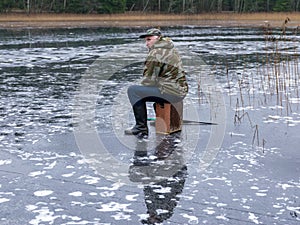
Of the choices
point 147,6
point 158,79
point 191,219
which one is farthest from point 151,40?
point 147,6

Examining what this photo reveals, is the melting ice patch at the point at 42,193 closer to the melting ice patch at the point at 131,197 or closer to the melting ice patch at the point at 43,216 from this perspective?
the melting ice patch at the point at 43,216

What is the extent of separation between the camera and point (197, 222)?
463 centimetres

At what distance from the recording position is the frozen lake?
4906 mm

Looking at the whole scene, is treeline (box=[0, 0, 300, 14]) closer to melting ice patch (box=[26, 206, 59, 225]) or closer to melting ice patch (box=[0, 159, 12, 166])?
melting ice patch (box=[0, 159, 12, 166])

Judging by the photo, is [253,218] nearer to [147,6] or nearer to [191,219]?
[191,219]

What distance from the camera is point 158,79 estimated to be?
7520 millimetres

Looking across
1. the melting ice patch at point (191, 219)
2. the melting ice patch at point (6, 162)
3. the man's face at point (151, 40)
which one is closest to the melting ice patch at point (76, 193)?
the melting ice patch at point (191, 219)

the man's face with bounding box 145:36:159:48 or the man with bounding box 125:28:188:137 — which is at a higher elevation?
the man's face with bounding box 145:36:159:48

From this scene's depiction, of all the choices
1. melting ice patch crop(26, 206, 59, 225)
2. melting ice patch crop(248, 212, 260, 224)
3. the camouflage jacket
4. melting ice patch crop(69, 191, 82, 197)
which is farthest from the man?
melting ice patch crop(248, 212, 260, 224)

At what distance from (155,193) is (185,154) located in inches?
59.9

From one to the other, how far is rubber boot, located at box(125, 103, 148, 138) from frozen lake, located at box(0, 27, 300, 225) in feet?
0.60

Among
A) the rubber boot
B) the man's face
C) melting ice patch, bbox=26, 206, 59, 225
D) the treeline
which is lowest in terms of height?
melting ice patch, bbox=26, 206, 59, 225

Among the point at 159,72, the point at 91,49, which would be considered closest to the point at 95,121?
the point at 159,72

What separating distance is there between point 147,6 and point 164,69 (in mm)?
60960
